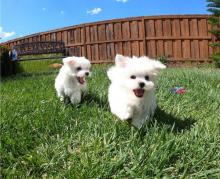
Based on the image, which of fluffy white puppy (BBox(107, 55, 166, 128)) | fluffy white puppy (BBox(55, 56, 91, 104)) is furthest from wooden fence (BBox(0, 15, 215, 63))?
fluffy white puppy (BBox(107, 55, 166, 128))

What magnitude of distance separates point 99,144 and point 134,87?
0.83m

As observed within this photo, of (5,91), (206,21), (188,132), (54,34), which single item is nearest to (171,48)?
(206,21)

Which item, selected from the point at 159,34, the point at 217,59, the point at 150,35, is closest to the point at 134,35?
the point at 150,35

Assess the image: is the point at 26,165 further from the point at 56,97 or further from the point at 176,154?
the point at 56,97

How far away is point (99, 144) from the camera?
4.12 metres

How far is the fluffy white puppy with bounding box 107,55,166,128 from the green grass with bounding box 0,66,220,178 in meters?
0.19

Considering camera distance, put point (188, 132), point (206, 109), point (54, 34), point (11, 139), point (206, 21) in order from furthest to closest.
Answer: point (54, 34) → point (206, 21) → point (206, 109) → point (188, 132) → point (11, 139)

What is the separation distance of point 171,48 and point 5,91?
54.5 feet

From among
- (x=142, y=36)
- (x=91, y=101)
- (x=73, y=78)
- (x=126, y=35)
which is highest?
(x=126, y=35)

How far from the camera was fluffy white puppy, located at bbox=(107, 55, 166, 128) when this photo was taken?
15.4 feet

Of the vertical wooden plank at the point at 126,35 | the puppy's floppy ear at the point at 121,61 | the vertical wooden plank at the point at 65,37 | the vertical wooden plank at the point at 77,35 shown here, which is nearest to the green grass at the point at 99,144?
the puppy's floppy ear at the point at 121,61

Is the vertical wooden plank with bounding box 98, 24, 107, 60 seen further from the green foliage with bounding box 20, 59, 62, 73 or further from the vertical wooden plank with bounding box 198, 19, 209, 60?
the vertical wooden plank with bounding box 198, 19, 209, 60

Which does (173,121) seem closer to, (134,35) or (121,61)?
(121,61)

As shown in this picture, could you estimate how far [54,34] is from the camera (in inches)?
1085
